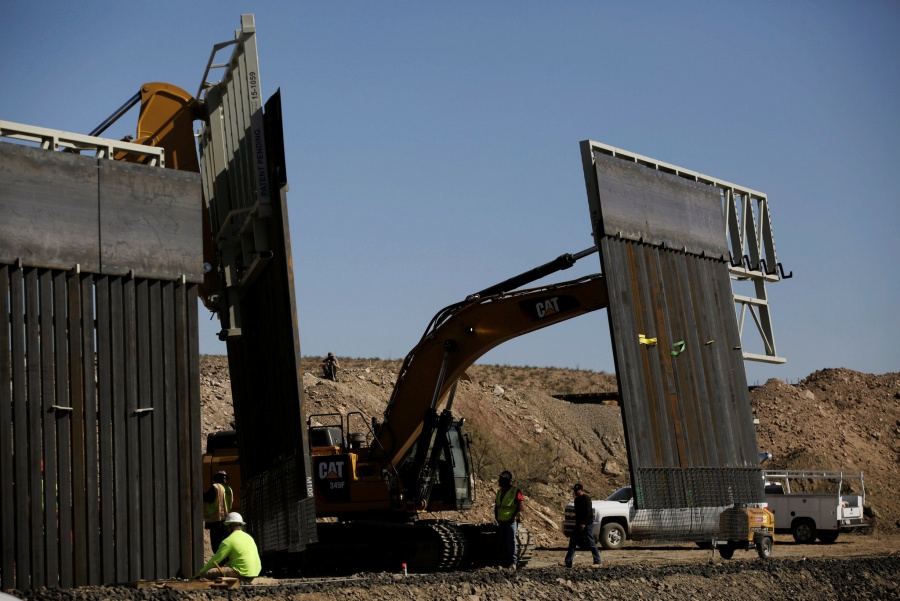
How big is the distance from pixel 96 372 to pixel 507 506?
8048mm

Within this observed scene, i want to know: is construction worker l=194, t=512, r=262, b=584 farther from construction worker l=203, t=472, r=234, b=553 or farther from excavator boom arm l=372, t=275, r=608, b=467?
excavator boom arm l=372, t=275, r=608, b=467

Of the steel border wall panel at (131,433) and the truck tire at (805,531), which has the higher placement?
the steel border wall panel at (131,433)

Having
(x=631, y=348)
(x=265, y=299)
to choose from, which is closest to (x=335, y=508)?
(x=265, y=299)

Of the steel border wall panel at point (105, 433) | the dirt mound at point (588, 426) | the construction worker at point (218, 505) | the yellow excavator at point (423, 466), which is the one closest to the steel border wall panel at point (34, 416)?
the steel border wall panel at point (105, 433)

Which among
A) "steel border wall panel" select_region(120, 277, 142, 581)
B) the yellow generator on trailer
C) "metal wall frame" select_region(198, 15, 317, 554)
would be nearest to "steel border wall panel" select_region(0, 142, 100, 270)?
"steel border wall panel" select_region(120, 277, 142, 581)

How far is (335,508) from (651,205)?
26.2 feet

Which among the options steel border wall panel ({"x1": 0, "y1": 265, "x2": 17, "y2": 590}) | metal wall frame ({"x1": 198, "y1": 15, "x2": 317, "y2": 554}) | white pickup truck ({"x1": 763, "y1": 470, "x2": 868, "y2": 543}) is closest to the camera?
steel border wall panel ({"x1": 0, "y1": 265, "x2": 17, "y2": 590})

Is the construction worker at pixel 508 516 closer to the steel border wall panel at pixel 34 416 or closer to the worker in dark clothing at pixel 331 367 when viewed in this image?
the steel border wall panel at pixel 34 416

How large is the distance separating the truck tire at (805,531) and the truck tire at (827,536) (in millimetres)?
237

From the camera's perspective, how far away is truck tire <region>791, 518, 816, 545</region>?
3272 cm

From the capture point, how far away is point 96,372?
15.5 m

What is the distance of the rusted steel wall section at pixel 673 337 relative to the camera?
789 inches

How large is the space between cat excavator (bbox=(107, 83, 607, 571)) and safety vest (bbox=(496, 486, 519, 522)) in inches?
47.8

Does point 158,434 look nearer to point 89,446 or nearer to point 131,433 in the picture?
point 131,433
